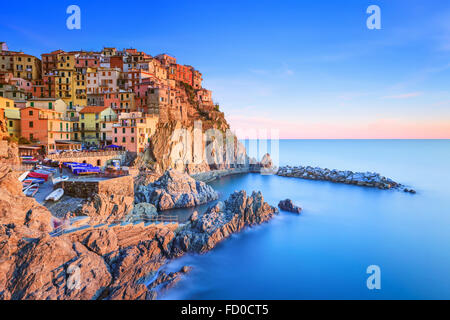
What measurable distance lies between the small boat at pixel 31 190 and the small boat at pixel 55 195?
43.9 inches

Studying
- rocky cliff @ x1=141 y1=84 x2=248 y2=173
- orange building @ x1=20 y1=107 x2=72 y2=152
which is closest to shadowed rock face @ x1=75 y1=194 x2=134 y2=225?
orange building @ x1=20 y1=107 x2=72 y2=152

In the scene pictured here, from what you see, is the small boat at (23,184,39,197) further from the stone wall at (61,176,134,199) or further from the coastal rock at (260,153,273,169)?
the coastal rock at (260,153,273,169)

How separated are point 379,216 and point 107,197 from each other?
27.0 m

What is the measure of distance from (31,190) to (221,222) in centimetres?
1337

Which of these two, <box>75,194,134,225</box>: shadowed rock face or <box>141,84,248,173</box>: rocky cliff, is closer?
<box>75,194,134,225</box>: shadowed rock face

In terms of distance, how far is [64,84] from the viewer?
4697cm

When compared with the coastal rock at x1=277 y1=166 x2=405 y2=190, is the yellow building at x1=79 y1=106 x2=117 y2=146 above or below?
above

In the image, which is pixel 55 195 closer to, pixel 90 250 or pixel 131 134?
pixel 90 250

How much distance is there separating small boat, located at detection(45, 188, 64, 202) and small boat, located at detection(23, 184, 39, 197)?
112 centimetres

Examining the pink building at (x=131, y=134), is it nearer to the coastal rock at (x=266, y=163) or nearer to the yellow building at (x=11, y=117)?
the yellow building at (x=11, y=117)

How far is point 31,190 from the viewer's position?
61.1 feet

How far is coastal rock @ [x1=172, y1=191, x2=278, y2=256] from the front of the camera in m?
17.6
